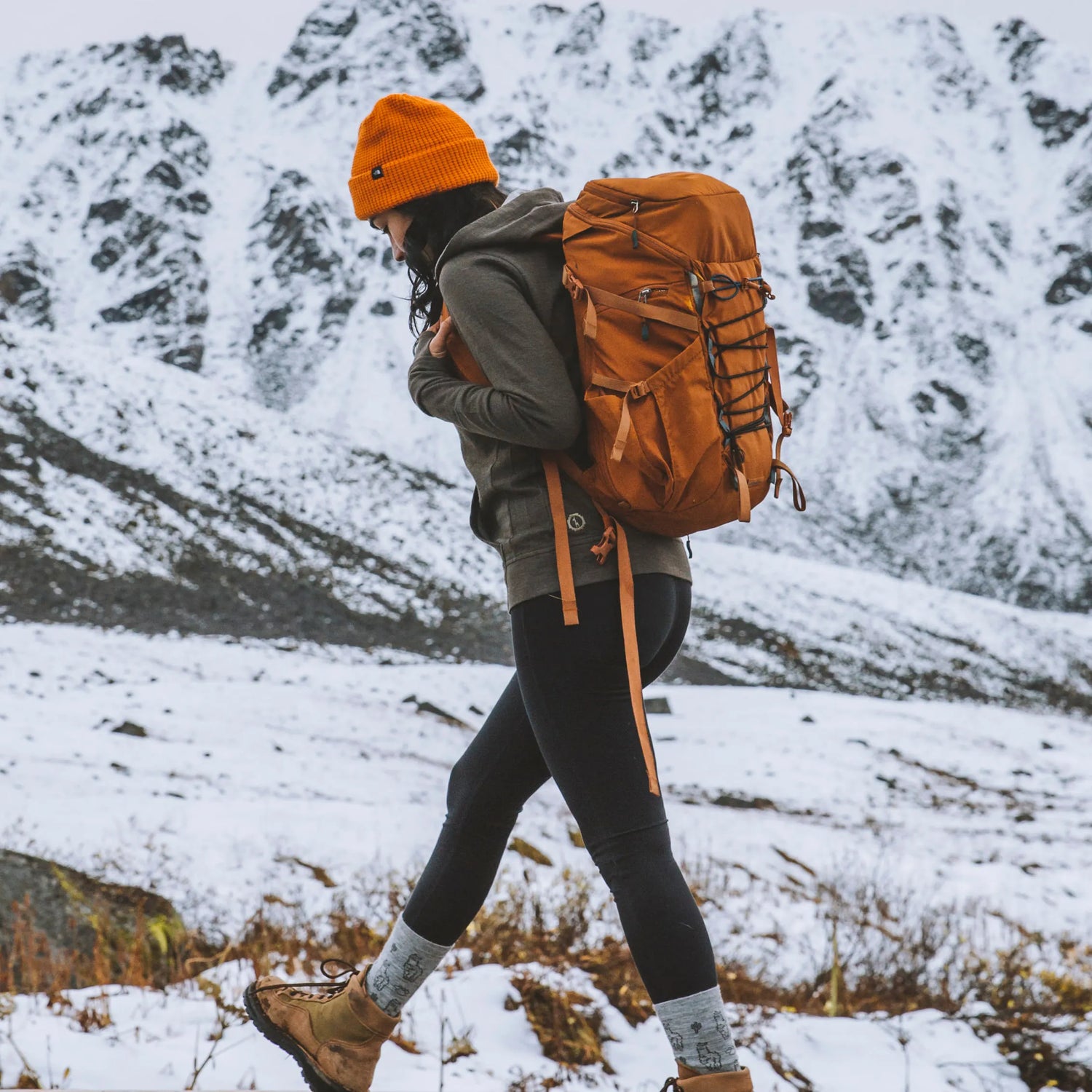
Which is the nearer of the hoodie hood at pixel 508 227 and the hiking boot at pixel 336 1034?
the hoodie hood at pixel 508 227

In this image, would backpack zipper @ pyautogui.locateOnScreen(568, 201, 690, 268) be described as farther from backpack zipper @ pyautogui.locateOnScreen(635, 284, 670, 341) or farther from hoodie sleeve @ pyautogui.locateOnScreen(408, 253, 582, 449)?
hoodie sleeve @ pyautogui.locateOnScreen(408, 253, 582, 449)

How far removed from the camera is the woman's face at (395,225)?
2133mm

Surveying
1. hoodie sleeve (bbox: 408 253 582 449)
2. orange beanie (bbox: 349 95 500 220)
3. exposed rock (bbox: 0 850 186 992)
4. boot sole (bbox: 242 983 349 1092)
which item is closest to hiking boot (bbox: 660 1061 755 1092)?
boot sole (bbox: 242 983 349 1092)

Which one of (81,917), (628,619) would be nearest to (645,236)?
(628,619)

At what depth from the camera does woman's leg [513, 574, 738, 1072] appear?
73.7 inches

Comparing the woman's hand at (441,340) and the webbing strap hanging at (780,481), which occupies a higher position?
the woman's hand at (441,340)

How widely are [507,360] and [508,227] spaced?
0.27 meters

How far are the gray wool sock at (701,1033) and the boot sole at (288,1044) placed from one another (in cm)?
78

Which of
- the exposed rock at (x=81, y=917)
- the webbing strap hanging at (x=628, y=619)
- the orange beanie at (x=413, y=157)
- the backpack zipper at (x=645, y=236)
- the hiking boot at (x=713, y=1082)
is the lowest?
the exposed rock at (x=81, y=917)

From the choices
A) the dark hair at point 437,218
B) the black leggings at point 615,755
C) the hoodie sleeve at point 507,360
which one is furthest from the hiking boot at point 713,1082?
the dark hair at point 437,218

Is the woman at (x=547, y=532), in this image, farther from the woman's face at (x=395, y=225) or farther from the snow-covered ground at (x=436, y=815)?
the snow-covered ground at (x=436, y=815)

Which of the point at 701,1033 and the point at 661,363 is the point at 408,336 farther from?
the point at 701,1033

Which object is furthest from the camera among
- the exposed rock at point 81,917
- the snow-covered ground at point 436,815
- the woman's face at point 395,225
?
the exposed rock at point 81,917

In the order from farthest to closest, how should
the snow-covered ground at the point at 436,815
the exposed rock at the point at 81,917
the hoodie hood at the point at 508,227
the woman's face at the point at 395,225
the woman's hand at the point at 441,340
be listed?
the exposed rock at the point at 81,917 → the snow-covered ground at the point at 436,815 → the woman's face at the point at 395,225 → the woman's hand at the point at 441,340 → the hoodie hood at the point at 508,227
